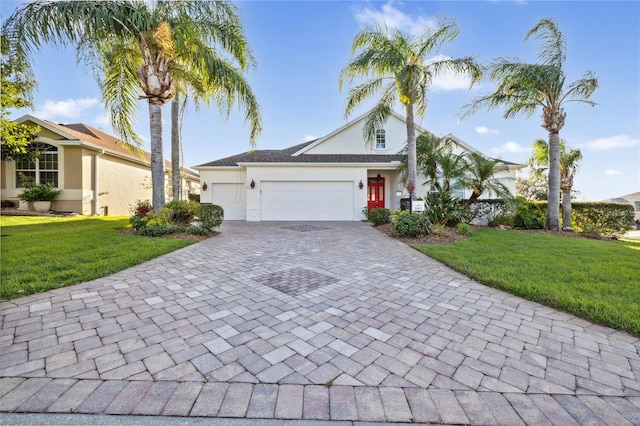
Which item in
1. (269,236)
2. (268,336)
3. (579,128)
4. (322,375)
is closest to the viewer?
(322,375)

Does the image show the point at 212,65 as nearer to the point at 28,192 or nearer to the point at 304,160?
the point at 304,160

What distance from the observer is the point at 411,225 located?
8562mm

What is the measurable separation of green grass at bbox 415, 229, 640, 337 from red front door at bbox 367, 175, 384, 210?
28.6 ft

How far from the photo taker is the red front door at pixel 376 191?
53.6 feet

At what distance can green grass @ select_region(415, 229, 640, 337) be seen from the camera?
10.9ft

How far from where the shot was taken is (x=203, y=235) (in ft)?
28.2

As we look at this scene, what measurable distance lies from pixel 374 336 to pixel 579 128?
15.0m

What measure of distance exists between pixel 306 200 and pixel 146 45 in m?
9.28

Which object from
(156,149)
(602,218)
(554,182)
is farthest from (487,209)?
(156,149)

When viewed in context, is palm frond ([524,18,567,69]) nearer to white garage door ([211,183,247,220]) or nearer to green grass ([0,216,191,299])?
green grass ([0,216,191,299])

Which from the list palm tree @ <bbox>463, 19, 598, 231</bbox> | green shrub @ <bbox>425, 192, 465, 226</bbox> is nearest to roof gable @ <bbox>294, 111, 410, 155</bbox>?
Result: palm tree @ <bbox>463, 19, 598, 231</bbox>

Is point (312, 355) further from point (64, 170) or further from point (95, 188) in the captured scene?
point (64, 170)

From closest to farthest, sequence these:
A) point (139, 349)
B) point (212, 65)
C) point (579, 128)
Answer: point (139, 349) → point (212, 65) → point (579, 128)

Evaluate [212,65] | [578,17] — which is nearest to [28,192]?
[212,65]
